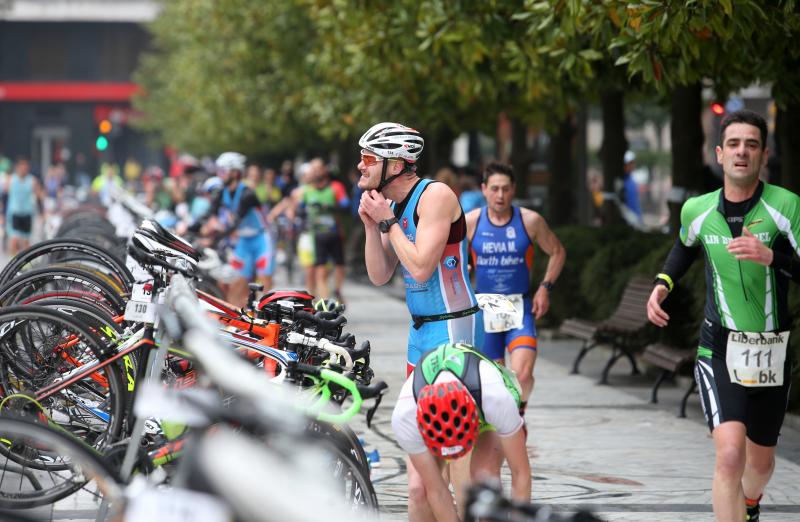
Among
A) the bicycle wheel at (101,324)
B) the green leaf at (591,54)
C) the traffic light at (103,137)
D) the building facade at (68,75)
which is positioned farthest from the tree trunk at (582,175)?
the building facade at (68,75)

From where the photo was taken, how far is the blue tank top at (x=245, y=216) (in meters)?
17.8

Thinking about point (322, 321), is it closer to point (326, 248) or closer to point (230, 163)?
point (230, 163)

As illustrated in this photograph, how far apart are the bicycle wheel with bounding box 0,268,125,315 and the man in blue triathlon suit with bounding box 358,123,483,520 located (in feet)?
9.40

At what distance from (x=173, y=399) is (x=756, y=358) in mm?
3306

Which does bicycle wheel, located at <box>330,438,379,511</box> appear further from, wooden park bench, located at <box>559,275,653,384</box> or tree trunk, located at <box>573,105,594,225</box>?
tree trunk, located at <box>573,105,594,225</box>

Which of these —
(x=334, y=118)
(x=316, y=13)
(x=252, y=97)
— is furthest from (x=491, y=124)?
(x=252, y=97)

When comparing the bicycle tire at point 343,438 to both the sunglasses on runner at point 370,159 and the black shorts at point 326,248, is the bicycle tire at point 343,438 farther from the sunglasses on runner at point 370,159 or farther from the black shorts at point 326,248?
the black shorts at point 326,248

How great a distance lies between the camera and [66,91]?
296ft

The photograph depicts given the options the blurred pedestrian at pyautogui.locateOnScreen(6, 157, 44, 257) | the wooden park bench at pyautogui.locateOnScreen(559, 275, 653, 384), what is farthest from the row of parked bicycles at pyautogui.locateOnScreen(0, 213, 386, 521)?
the blurred pedestrian at pyautogui.locateOnScreen(6, 157, 44, 257)

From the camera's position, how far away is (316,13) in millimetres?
19094

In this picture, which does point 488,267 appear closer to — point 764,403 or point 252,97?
point 764,403

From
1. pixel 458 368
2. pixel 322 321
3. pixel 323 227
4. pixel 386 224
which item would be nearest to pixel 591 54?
pixel 322 321

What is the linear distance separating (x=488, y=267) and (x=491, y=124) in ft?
45.8

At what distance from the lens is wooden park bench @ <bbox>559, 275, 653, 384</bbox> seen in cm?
1357
